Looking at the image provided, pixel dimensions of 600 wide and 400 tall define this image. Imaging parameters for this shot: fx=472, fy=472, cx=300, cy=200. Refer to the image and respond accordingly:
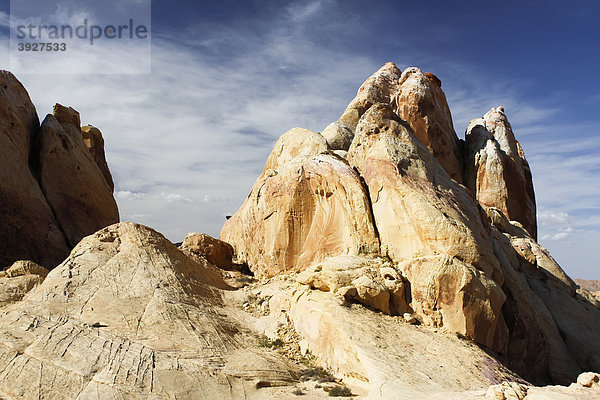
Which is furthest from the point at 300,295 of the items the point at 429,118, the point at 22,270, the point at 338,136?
the point at 429,118

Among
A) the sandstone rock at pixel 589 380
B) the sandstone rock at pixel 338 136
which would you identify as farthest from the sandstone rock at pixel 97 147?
the sandstone rock at pixel 589 380

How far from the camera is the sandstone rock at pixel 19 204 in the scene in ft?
77.5

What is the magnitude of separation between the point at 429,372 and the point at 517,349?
295 inches

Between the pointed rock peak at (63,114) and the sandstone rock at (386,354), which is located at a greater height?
the pointed rock peak at (63,114)

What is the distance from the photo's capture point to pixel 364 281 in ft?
52.0

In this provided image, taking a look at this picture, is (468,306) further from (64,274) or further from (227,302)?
(64,274)

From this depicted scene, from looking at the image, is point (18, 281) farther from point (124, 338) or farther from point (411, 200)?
point (411, 200)

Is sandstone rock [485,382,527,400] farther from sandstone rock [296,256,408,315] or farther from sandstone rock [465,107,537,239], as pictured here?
sandstone rock [465,107,537,239]

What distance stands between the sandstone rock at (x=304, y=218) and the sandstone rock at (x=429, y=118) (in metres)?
18.2

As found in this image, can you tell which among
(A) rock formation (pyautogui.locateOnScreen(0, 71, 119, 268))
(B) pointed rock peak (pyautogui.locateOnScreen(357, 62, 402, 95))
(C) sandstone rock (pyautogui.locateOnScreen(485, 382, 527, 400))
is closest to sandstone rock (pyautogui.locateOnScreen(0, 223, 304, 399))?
(C) sandstone rock (pyautogui.locateOnScreen(485, 382, 527, 400))

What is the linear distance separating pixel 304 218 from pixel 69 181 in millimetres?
15666

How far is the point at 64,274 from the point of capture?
1505 centimetres

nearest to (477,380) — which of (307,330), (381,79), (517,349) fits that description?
(307,330)

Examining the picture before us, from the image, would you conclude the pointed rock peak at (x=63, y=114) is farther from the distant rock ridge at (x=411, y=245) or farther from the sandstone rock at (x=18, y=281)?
the sandstone rock at (x=18, y=281)
